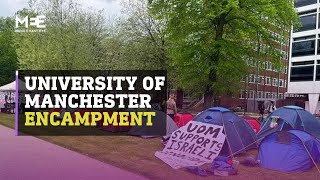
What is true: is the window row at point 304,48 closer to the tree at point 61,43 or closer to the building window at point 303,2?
the building window at point 303,2

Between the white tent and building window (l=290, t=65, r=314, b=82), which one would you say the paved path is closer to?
the white tent

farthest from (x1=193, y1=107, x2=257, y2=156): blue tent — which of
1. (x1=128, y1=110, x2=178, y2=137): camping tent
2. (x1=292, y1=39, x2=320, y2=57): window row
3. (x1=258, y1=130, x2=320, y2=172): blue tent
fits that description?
(x1=292, y1=39, x2=320, y2=57): window row

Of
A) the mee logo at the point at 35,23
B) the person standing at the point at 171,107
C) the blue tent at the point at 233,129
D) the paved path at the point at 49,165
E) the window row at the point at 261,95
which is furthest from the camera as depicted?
the window row at the point at 261,95

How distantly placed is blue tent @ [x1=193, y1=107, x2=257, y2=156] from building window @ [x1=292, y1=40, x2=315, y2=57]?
47.4 meters

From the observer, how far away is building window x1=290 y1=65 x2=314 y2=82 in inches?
2221

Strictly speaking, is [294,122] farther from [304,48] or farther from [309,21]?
[309,21]

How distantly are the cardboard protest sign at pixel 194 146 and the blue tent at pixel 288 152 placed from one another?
135 centimetres

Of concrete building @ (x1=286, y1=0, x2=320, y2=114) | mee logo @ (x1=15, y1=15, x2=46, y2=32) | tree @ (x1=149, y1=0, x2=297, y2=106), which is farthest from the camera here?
concrete building @ (x1=286, y1=0, x2=320, y2=114)

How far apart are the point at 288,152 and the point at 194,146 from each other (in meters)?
2.60

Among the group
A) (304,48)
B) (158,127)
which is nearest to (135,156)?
(158,127)

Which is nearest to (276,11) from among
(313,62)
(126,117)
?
(126,117)

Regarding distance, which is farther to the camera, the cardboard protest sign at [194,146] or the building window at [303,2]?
the building window at [303,2]

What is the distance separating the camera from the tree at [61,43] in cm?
3209

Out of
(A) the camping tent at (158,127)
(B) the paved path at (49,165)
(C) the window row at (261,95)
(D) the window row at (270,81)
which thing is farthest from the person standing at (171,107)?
(D) the window row at (270,81)
